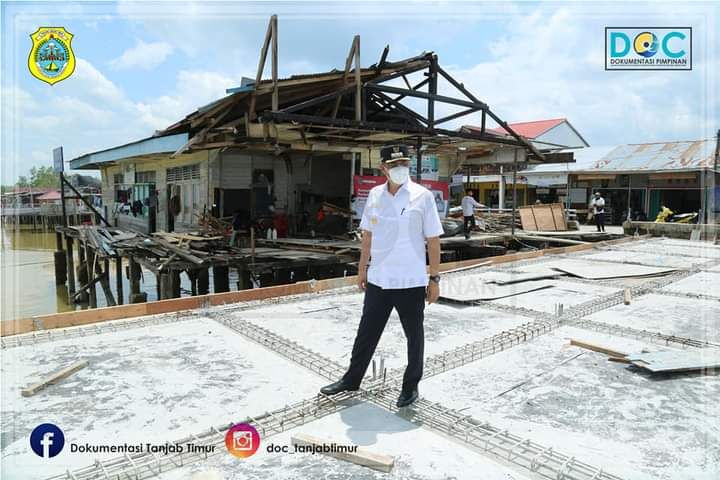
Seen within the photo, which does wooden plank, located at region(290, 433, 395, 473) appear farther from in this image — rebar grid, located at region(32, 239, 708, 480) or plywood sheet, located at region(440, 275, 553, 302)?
plywood sheet, located at region(440, 275, 553, 302)

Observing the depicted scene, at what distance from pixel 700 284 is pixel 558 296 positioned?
2.49m

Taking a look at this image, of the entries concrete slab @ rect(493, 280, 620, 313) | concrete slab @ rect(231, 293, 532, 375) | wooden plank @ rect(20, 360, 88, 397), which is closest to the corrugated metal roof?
concrete slab @ rect(493, 280, 620, 313)

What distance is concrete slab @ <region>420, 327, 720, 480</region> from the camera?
95.5 inches

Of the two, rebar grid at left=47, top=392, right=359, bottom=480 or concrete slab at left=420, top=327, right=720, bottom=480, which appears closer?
rebar grid at left=47, top=392, right=359, bottom=480

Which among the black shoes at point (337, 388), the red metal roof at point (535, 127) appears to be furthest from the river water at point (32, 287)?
the red metal roof at point (535, 127)

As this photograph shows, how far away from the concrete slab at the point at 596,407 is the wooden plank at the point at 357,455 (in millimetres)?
778

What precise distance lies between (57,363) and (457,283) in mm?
4755

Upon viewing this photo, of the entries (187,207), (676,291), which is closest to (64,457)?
(676,291)

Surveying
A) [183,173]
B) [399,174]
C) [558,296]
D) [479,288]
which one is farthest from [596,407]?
[183,173]

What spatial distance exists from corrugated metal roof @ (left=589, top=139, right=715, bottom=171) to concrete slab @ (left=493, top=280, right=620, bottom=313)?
17.5 m

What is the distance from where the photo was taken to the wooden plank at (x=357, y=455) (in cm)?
229

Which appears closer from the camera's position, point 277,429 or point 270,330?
point 277,429

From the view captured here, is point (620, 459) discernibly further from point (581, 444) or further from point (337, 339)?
point (337, 339)

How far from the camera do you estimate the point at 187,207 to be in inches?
582
